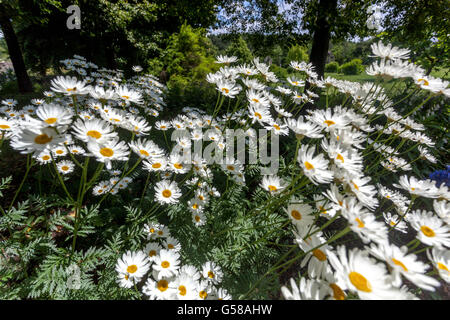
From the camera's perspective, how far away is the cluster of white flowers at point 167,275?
1197mm

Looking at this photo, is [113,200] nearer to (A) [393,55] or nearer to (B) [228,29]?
(A) [393,55]

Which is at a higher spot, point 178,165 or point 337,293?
point 178,165

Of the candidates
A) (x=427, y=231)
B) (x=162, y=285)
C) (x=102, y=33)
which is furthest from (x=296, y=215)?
(x=102, y=33)

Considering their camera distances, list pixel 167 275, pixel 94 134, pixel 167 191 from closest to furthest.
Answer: pixel 94 134, pixel 167 275, pixel 167 191

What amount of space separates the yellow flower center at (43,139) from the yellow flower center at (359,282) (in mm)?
1393

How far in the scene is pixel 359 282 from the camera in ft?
2.68

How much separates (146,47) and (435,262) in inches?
381

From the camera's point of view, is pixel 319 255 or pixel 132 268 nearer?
pixel 319 255

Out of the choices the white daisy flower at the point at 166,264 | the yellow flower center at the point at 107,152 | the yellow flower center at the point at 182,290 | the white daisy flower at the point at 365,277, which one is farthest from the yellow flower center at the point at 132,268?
the white daisy flower at the point at 365,277

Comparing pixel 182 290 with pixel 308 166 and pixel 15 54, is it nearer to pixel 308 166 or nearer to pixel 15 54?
pixel 308 166

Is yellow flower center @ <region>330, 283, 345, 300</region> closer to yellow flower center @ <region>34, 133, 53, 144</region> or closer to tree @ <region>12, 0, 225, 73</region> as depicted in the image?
yellow flower center @ <region>34, 133, 53, 144</region>

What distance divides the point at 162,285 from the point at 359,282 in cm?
102

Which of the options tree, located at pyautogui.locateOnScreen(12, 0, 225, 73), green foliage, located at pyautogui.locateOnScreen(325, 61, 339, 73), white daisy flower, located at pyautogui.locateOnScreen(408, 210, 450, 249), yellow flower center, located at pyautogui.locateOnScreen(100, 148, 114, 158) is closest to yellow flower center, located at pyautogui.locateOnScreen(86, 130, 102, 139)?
yellow flower center, located at pyautogui.locateOnScreen(100, 148, 114, 158)

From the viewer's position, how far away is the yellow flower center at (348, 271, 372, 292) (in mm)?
796
